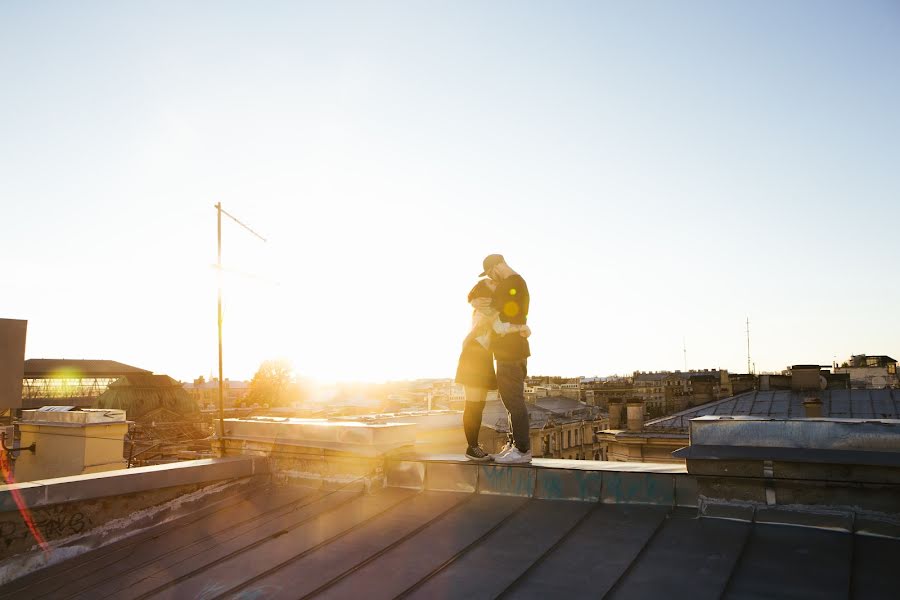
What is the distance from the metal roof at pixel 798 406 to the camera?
76.9ft

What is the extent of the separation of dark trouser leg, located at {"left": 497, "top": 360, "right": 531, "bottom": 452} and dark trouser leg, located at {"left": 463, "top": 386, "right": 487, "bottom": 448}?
0.88 ft

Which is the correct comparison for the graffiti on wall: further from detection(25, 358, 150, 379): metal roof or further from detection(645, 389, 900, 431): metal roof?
detection(25, 358, 150, 379): metal roof

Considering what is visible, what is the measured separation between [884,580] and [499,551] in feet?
7.41

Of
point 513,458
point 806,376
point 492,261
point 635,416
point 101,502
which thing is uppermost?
point 492,261

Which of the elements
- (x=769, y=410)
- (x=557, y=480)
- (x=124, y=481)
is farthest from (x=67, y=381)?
(x=557, y=480)

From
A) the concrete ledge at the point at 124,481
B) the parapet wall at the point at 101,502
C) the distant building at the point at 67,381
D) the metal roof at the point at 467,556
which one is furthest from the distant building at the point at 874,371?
the distant building at the point at 67,381

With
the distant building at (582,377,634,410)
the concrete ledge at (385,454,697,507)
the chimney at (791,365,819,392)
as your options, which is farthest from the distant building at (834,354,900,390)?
the concrete ledge at (385,454,697,507)

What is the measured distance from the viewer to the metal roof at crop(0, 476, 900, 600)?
360 cm

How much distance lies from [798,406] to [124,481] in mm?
25693

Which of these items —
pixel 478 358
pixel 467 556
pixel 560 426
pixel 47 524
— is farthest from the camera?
pixel 560 426

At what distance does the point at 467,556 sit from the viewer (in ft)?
14.2

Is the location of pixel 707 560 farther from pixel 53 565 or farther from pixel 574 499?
pixel 53 565

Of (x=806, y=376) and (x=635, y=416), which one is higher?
(x=806, y=376)

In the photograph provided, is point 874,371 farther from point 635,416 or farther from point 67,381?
point 67,381
